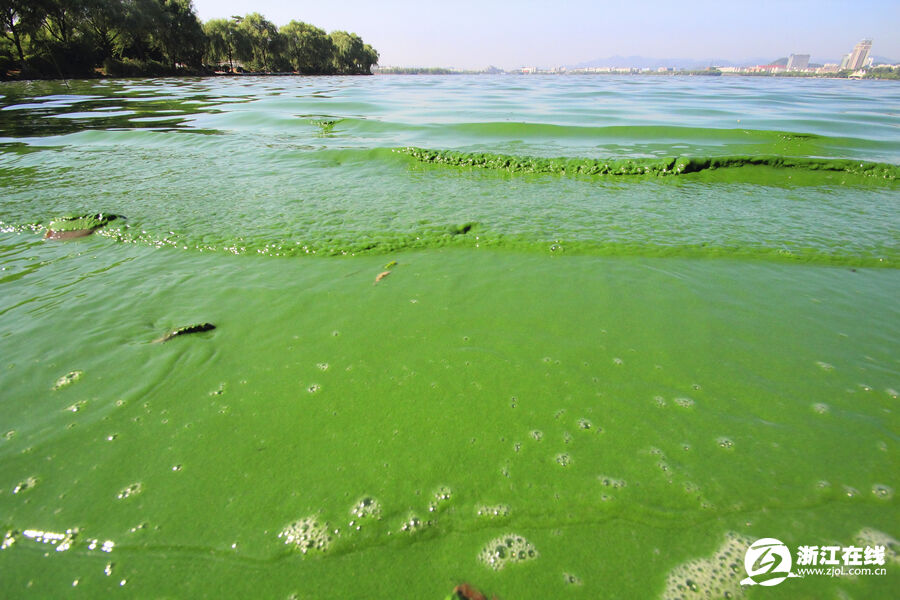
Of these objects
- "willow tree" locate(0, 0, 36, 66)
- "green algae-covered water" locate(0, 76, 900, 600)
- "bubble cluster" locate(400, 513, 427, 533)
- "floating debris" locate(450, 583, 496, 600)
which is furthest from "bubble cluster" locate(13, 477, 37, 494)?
"willow tree" locate(0, 0, 36, 66)

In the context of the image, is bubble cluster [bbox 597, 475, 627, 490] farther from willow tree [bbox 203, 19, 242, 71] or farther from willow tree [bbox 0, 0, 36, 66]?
willow tree [bbox 203, 19, 242, 71]

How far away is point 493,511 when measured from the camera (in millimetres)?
2174

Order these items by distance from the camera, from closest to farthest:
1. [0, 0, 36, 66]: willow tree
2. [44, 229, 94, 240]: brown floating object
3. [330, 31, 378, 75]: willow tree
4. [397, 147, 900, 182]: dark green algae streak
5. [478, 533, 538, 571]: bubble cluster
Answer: [478, 533, 538, 571]: bubble cluster < [44, 229, 94, 240]: brown floating object < [397, 147, 900, 182]: dark green algae streak < [0, 0, 36, 66]: willow tree < [330, 31, 378, 75]: willow tree

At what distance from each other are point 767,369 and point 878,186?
8129 mm

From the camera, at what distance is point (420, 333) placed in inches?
142

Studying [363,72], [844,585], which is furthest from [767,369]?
[363,72]

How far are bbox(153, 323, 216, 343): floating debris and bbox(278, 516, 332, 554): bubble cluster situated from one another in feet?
7.22

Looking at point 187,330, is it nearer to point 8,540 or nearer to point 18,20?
point 8,540

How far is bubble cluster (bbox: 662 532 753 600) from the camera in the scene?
1853 mm

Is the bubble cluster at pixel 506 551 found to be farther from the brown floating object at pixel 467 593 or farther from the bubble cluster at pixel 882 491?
the bubble cluster at pixel 882 491

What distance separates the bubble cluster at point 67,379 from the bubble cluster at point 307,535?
224cm

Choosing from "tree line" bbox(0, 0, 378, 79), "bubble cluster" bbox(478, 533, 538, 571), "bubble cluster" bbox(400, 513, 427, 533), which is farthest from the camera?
"tree line" bbox(0, 0, 378, 79)

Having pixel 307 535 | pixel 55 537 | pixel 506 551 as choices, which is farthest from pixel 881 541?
pixel 55 537

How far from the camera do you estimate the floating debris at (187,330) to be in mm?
3496
